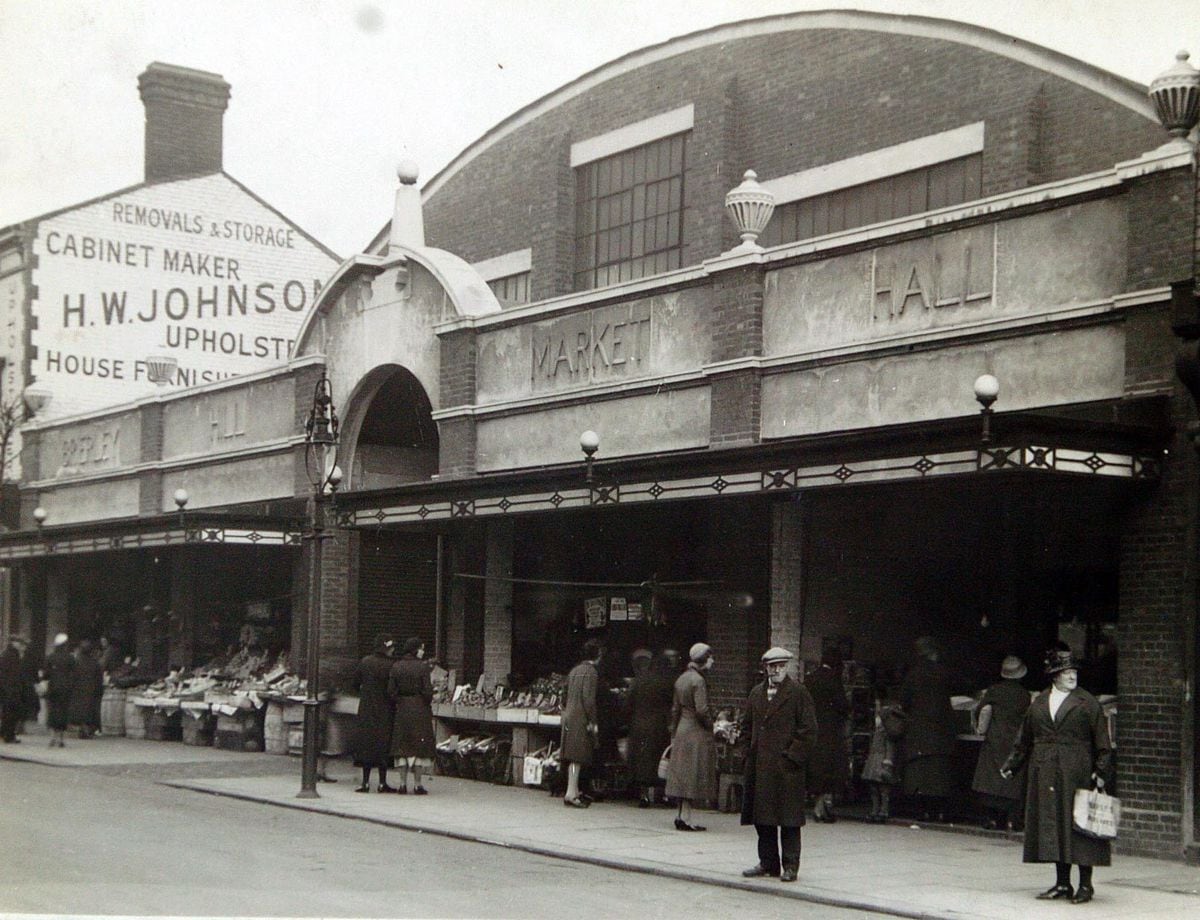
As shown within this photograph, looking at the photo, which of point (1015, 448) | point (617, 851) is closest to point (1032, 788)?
point (1015, 448)

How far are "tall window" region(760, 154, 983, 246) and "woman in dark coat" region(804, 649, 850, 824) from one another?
6590 millimetres

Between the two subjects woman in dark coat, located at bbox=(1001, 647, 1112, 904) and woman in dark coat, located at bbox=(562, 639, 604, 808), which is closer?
woman in dark coat, located at bbox=(1001, 647, 1112, 904)

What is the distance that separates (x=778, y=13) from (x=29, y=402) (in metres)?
18.5

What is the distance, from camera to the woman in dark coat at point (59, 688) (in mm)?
25359

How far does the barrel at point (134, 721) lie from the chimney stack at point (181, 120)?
13.1 m

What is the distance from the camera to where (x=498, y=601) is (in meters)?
21.8

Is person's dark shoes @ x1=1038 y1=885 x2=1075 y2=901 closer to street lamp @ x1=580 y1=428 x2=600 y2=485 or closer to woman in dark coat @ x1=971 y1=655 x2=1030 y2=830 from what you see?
woman in dark coat @ x1=971 y1=655 x2=1030 y2=830

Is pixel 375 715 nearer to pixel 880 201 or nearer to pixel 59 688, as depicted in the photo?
pixel 59 688

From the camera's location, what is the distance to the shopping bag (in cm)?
1966

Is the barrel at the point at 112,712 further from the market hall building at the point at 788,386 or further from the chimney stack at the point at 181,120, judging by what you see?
the chimney stack at the point at 181,120

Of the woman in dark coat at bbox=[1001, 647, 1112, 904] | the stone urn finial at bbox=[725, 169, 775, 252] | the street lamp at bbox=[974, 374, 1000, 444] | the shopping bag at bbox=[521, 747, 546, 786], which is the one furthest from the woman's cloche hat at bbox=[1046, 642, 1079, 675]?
the shopping bag at bbox=[521, 747, 546, 786]

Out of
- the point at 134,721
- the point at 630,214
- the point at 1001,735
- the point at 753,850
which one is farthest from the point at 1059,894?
the point at 134,721

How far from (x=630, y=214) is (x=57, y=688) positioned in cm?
1158

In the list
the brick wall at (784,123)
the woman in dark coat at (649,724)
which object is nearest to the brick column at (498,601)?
the woman in dark coat at (649,724)
